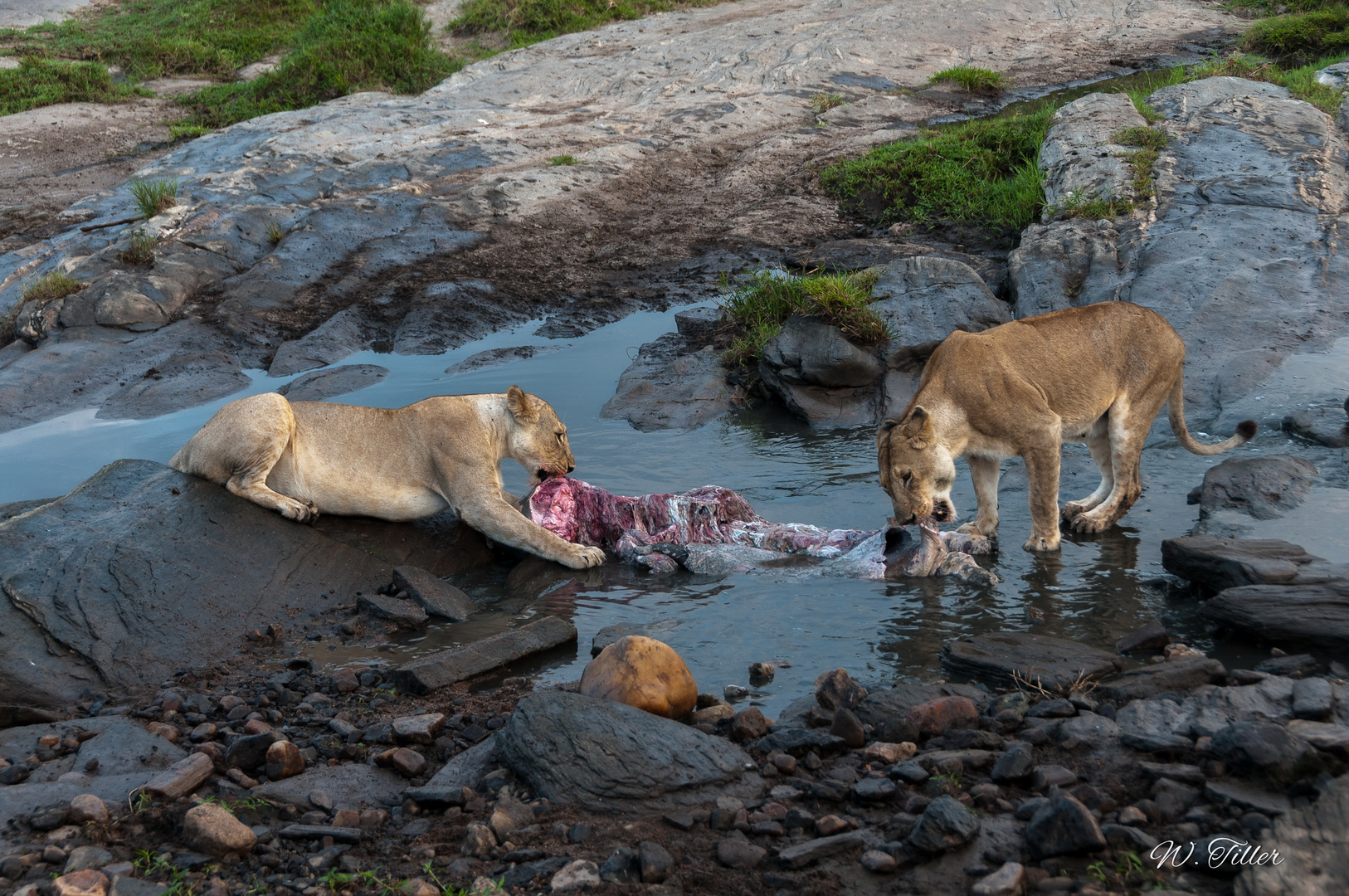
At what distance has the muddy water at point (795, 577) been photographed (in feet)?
20.4

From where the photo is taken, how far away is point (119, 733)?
203 inches

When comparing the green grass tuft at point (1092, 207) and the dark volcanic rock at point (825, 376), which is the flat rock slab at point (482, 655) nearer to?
the dark volcanic rock at point (825, 376)

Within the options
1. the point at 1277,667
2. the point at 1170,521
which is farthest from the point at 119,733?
the point at 1170,521

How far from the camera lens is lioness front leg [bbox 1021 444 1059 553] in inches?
286

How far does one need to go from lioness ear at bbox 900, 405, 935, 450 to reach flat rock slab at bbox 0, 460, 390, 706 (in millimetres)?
3725

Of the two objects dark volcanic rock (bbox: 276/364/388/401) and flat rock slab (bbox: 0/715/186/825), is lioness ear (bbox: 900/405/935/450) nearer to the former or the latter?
flat rock slab (bbox: 0/715/186/825)

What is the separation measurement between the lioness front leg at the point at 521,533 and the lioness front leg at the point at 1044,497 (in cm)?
303

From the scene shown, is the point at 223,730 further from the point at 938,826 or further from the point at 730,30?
the point at 730,30

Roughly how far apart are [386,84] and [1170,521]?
66.4 ft

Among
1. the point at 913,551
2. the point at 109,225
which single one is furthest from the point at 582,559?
the point at 109,225

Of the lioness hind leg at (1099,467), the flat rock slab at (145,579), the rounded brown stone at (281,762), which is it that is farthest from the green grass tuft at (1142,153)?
the rounded brown stone at (281,762)

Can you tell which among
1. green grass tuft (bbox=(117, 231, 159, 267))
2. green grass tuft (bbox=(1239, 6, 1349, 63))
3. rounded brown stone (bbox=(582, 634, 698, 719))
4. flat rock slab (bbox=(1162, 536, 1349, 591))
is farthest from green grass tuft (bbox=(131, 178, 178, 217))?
green grass tuft (bbox=(1239, 6, 1349, 63))

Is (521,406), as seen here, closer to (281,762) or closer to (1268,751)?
(281,762)

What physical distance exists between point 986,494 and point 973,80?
16.6m
